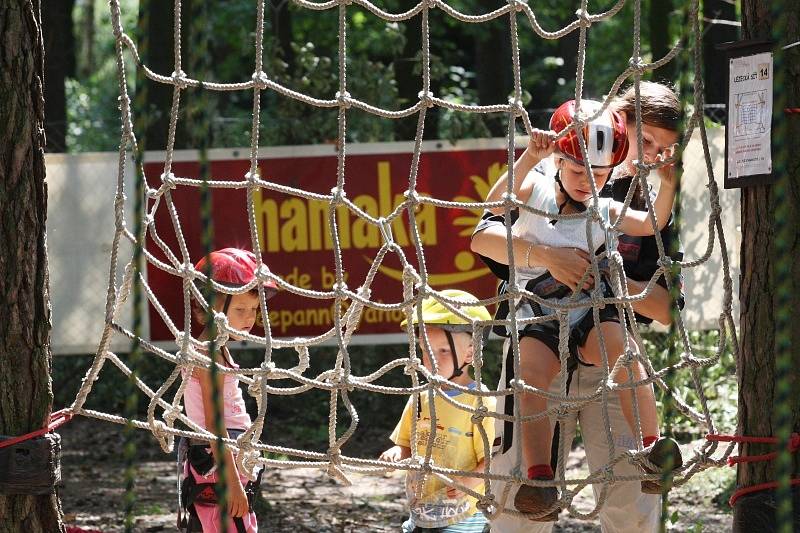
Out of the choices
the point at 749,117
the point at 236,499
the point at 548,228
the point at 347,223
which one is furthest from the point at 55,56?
→ the point at 749,117

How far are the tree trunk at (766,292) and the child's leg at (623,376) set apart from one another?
20.9 inches

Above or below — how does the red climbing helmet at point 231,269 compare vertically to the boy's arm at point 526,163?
below

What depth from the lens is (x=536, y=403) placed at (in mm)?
3162

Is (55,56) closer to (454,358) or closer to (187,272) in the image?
(454,358)

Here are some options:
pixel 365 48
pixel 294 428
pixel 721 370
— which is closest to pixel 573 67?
pixel 365 48

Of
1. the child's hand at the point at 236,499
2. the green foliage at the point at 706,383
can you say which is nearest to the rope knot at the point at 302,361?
the child's hand at the point at 236,499

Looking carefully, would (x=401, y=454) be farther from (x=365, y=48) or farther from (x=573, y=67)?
(x=573, y=67)

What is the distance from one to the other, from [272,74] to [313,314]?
5.22 feet

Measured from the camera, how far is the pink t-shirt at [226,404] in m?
3.39

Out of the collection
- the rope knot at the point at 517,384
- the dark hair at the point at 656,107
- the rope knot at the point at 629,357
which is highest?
the dark hair at the point at 656,107

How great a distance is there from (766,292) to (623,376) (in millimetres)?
689

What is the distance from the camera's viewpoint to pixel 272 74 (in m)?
7.17

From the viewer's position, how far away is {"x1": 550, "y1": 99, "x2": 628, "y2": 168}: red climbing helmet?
3.09 metres

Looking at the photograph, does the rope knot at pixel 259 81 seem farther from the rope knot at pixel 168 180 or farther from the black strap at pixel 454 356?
the black strap at pixel 454 356
